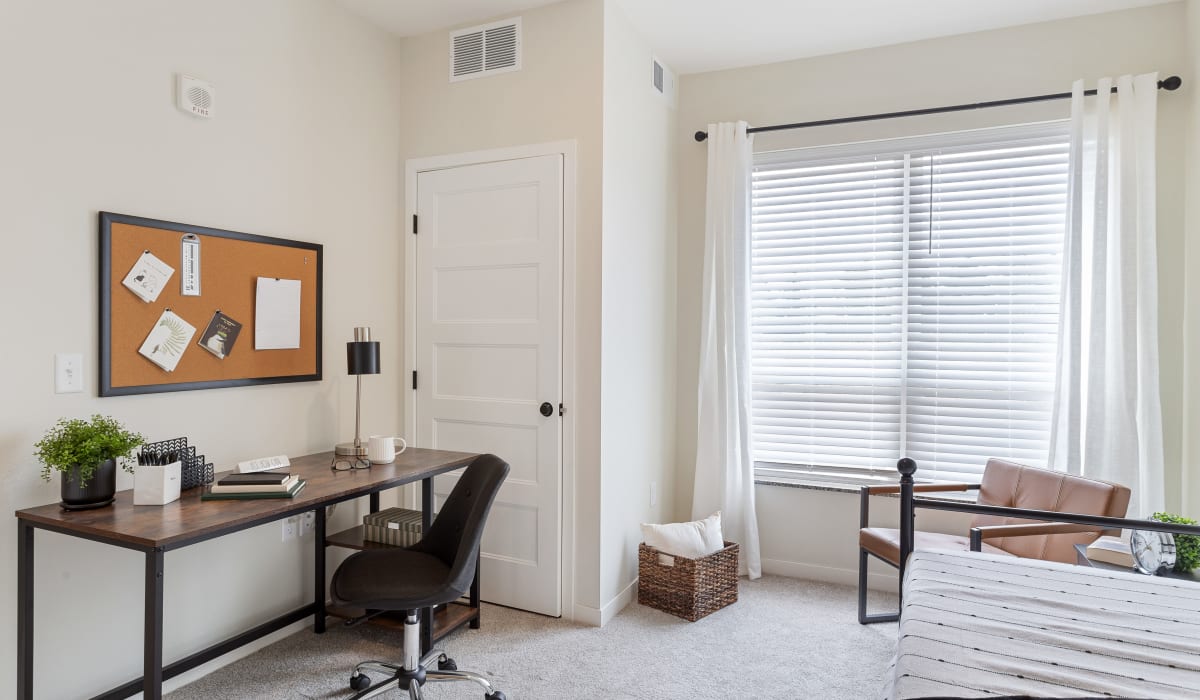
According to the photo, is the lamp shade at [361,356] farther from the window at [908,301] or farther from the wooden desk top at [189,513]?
the window at [908,301]

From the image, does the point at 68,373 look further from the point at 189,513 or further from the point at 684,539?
the point at 684,539

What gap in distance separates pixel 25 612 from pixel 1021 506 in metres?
3.58

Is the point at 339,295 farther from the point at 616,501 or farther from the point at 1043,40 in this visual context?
the point at 1043,40

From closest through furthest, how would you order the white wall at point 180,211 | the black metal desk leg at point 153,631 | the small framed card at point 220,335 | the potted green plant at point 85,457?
the black metal desk leg at point 153,631
the potted green plant at point 85,457
the white wall at point 180,211
the small framed card at point 220,335

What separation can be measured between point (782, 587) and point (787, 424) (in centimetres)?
87

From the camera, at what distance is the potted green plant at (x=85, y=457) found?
1.95 metres

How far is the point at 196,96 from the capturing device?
2506 mm

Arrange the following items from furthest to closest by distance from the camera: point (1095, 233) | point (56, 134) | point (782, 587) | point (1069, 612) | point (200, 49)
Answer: point (782, 587)
point (1095, 233)
point (200, 49)
point (56, 134)
point (1069, 612)

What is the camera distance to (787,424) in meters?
3.82

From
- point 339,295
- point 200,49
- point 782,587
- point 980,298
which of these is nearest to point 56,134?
point 200,49

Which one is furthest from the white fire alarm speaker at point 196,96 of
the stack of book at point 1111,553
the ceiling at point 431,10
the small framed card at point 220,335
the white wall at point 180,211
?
the stack of book at point 1111,553

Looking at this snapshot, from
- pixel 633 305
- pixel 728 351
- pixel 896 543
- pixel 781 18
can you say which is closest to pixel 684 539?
pixel 896 543

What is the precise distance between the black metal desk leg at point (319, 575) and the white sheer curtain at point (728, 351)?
190 cm

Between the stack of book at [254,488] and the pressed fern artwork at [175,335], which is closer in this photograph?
the stack of book at [254,488]
